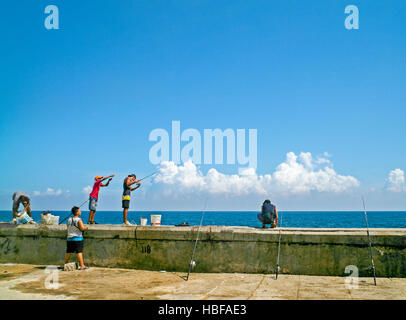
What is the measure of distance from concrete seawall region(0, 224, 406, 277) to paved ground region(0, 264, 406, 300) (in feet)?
0.94

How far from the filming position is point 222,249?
23.8 ft

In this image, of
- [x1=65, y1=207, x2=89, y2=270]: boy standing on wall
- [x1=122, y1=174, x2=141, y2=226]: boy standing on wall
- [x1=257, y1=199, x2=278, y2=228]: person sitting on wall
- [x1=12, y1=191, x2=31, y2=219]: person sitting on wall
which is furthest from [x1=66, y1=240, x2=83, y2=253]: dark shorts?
[x1=257, y1=199, x2=278, y2=228]: person sitting on wall

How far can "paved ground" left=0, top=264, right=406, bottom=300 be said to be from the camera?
5172mm

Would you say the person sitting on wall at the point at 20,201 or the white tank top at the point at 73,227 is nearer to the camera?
the white tank top at the point at 73,227

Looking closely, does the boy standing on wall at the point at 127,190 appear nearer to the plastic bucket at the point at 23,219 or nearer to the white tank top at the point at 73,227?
the white tank top at the point at 73,227

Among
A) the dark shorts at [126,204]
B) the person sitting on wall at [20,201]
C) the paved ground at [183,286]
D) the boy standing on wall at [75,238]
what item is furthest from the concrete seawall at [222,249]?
the person sitting on wall at [20,201]

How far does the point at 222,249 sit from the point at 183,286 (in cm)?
155

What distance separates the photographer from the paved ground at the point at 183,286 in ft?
17.0

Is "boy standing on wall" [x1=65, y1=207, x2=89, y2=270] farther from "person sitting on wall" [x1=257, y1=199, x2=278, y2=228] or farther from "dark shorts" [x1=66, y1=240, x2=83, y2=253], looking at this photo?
"person sitting on wall" [x1=257, y1=199, x2=278, y2=228]

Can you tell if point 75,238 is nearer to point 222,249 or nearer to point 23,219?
point 23,219

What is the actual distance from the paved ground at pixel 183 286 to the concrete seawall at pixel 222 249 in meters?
0.29

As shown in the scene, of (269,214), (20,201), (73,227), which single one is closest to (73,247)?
(73,227)
